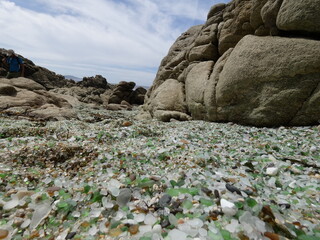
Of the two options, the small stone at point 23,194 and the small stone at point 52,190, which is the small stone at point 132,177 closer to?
the small stone at point 52,190

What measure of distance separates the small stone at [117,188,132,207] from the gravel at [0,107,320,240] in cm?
1

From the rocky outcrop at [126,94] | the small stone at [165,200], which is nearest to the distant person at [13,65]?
the rocky outcrop at [126,94]

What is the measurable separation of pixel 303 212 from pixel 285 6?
25.1ft

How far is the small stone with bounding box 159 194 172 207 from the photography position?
2.28 meters

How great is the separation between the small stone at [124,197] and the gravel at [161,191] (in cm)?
1

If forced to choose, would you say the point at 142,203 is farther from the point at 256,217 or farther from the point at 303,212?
the point at 303,212

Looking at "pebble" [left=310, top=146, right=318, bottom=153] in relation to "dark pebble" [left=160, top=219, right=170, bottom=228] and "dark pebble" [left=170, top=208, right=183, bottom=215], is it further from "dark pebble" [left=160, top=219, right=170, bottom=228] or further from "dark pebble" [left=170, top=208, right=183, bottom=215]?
"dark pebble" [left=160, top=219, right=170, bottom=228]

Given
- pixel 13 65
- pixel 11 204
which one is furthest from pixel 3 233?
pixel 13 65

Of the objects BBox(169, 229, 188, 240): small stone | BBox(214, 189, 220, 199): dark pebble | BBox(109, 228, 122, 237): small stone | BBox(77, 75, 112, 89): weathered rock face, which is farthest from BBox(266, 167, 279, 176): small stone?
BBox(77, 75, 112, 89): weathered rock face

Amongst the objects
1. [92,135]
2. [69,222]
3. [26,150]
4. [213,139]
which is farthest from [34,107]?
[69,222]

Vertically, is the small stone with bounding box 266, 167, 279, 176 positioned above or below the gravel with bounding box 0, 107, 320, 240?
above

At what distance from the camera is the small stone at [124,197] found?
2383mm

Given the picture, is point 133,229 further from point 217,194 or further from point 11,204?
point 11,204

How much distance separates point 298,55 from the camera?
653 centimetres
